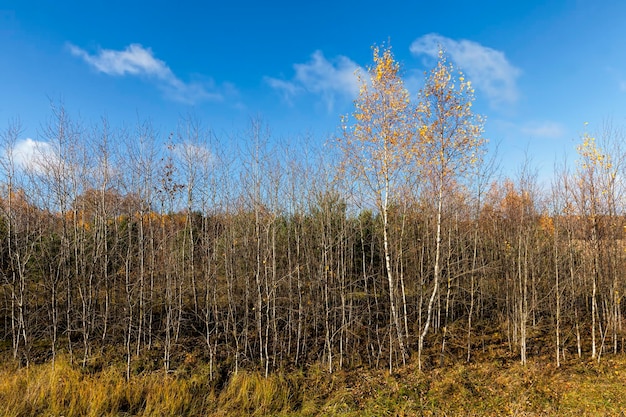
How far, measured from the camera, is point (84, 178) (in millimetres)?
8648

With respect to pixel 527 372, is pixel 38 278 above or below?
above

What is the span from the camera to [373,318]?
11.7 metres

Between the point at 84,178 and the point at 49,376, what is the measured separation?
457cm

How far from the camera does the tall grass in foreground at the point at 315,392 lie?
635 centimetres

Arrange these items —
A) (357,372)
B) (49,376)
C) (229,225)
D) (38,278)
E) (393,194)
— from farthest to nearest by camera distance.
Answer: (38,278)
(229,225)
(393,194)
(357,372)
(49,376)

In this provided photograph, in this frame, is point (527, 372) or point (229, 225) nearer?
point (527, 372)

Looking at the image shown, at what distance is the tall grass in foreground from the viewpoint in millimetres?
6348

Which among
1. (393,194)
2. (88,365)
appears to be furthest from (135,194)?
(393,194)

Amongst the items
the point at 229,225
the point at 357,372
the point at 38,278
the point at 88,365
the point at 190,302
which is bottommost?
the point at 357,372

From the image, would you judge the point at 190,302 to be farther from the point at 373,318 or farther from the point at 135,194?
the point at 373,318

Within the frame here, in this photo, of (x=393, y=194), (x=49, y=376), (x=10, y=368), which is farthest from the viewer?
(x=393, y=194)

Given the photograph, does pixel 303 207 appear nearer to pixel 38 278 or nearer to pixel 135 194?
pixel 135 194

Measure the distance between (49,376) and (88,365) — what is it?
2.86ft

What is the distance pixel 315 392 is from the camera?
24.6 feet
